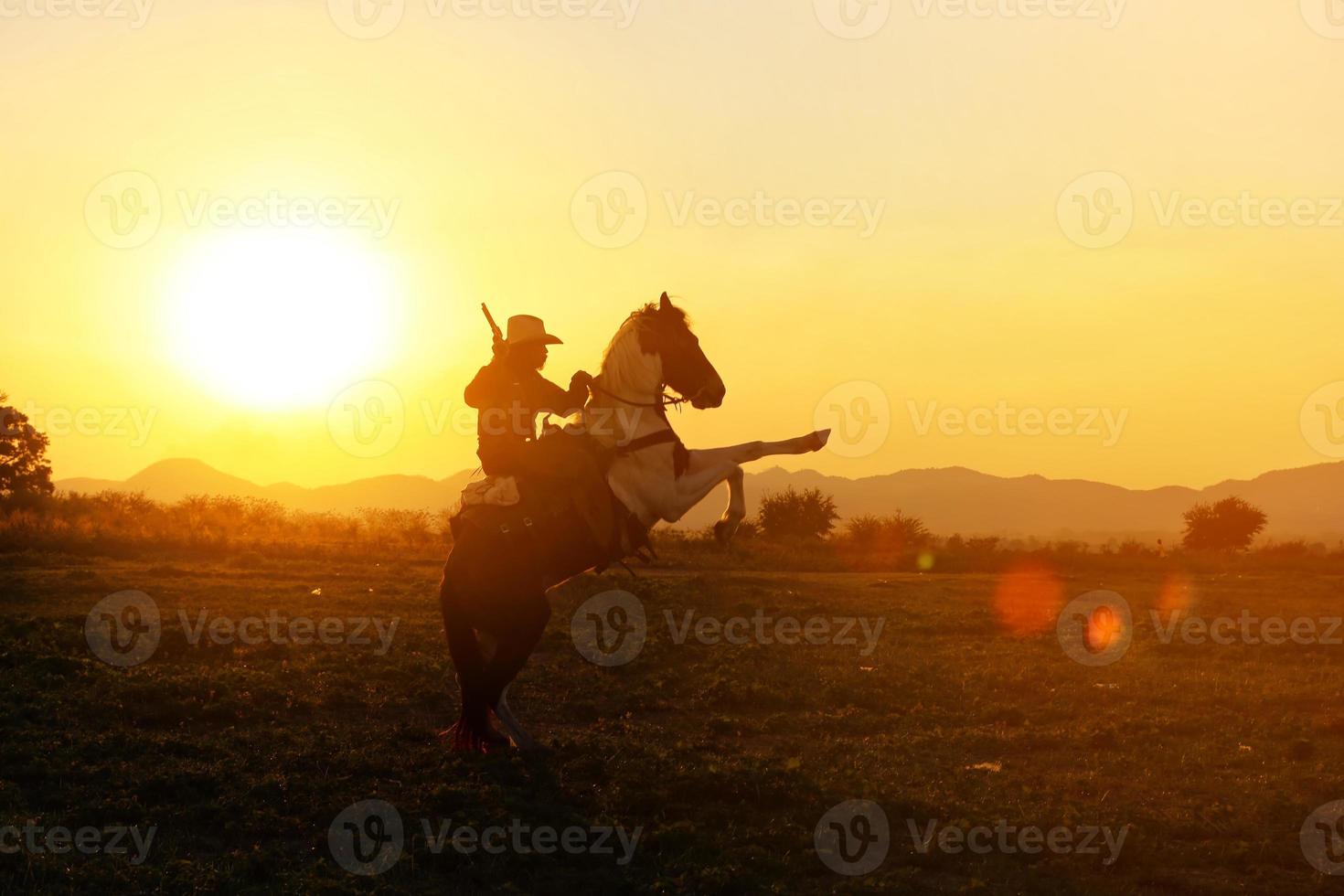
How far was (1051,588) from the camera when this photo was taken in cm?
2508

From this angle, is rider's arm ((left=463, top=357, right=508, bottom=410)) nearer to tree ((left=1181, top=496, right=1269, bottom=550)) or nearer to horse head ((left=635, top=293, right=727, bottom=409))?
horse head ((left=635, top=293, right=727, bottom=409))

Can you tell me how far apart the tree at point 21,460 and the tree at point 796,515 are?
2442 cm

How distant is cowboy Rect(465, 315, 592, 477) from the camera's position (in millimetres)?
9625

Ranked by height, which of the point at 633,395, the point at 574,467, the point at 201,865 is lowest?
the point at 201,865


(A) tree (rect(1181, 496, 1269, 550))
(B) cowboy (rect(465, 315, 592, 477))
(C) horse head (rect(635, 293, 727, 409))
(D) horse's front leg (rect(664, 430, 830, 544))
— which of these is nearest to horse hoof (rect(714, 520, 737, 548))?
(D) horse's front leg (rect(664, 430, 830, 544))

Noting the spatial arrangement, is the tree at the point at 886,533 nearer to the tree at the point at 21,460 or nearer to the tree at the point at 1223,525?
the tree at the point at 1223,525

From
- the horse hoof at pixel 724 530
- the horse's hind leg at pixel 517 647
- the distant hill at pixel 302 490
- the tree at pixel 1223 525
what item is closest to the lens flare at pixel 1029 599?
the horse hoof at pixel 724 530

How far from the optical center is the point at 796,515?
147 ft

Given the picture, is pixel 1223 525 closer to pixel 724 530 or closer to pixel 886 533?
pixel 886 533

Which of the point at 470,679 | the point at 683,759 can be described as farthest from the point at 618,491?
the point at 683,759

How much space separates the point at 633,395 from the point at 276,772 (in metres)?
3.94

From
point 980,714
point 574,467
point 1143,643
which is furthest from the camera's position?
point 1143,643

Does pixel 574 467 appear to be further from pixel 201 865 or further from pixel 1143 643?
pixel 1143 643

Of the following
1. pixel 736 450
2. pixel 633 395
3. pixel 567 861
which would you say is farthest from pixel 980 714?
pixel 567 861
